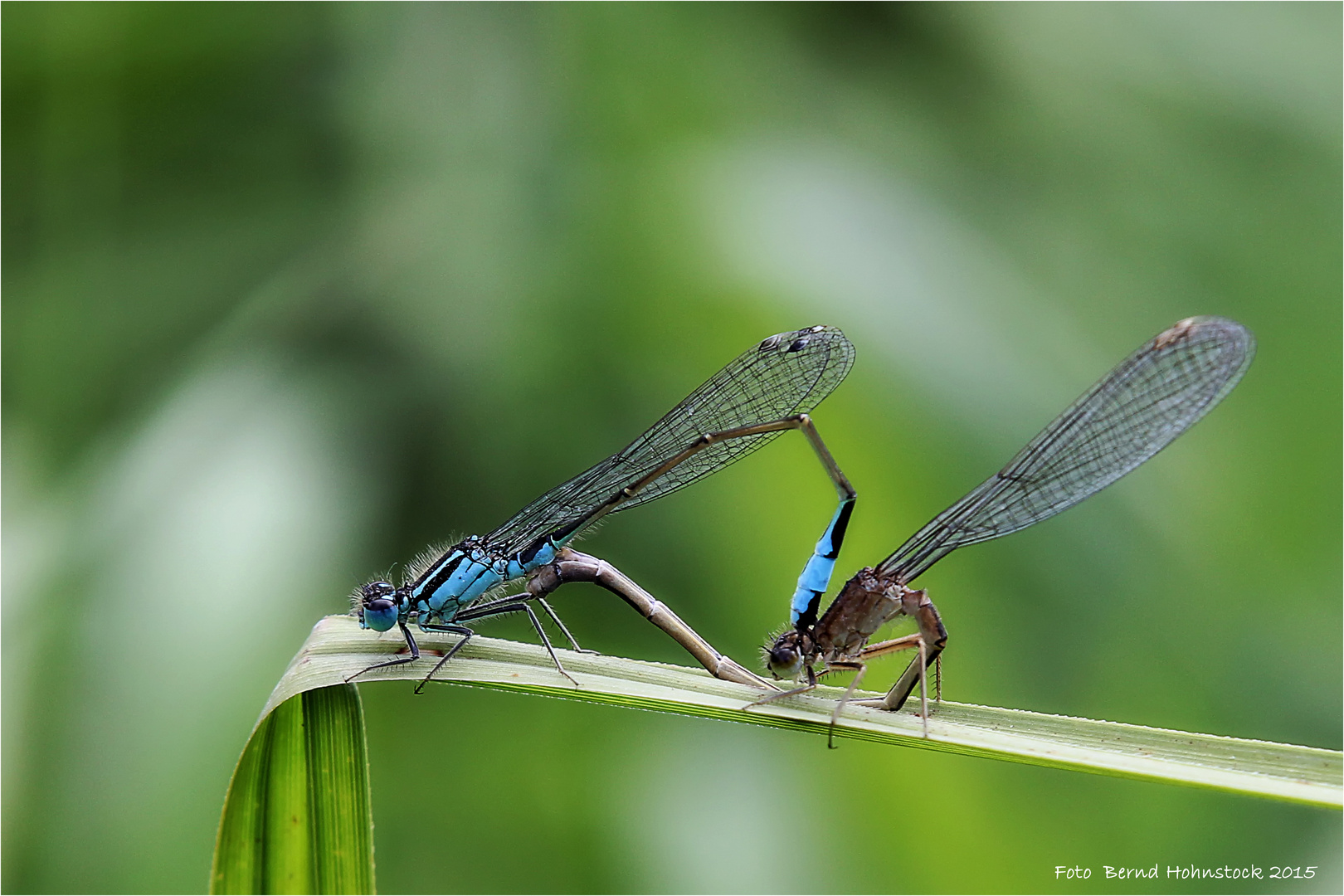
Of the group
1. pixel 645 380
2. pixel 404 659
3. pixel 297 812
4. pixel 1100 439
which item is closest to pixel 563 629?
pixel 404 659

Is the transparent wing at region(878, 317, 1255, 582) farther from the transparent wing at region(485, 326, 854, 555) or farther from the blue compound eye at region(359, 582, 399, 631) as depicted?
the blue compound eye at region(359, 582, 399, 631)

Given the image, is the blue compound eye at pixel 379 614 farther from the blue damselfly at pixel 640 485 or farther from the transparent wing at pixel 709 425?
the transparent wing at pixel 709 425

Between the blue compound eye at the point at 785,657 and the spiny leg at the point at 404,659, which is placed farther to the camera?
the blue compound eye at the point at 785,657

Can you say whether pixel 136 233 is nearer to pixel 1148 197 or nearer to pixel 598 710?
pixel 598 710

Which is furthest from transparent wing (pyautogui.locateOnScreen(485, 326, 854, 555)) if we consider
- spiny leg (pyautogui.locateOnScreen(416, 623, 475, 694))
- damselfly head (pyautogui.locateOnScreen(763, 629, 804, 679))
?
damselfly head (pyautogui.locateOnScreen(763, 629, 804, 679))

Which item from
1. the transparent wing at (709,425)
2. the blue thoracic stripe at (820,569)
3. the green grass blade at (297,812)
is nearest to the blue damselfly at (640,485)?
the transparent wing at (709,425)

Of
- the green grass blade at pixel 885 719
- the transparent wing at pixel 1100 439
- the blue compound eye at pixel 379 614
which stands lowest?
the green grass blade at pixel 885 719
